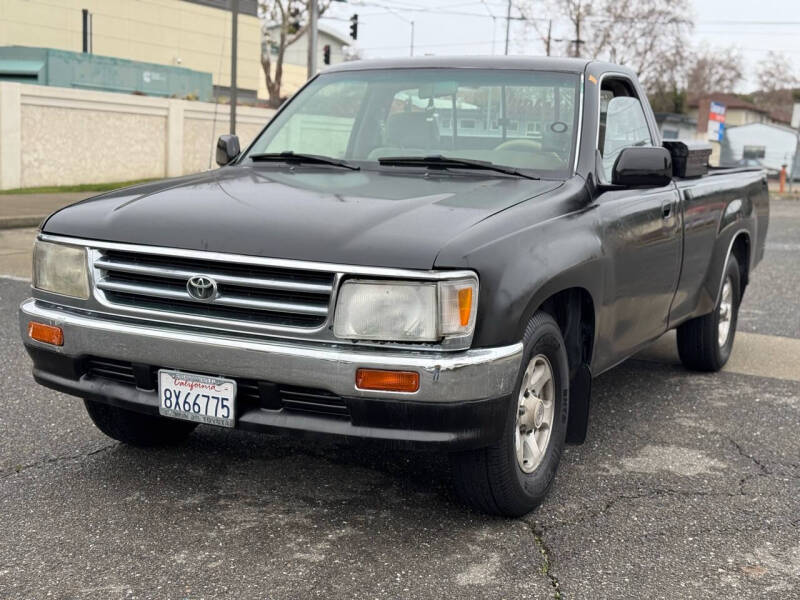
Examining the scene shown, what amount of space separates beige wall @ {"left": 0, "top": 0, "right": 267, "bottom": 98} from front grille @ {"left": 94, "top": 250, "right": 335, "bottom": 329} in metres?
34.6

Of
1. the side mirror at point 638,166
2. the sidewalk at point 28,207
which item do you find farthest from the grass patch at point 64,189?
the side mirror at point 638,166

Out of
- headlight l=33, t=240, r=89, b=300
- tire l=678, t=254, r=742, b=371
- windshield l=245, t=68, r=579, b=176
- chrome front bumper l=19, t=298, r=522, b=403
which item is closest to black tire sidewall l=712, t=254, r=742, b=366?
tire l=678, t=254, r=742, b=371

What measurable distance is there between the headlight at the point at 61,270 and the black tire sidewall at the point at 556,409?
1589mm

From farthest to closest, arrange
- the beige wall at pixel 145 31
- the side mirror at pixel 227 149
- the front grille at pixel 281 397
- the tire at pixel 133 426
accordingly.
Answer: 1. the beige wall at pixel 145 31
2. the side mirror at pixel 227 149
3. the tire at pixel 133 426
4. the front grille at pixel 281 397

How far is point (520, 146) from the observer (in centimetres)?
462

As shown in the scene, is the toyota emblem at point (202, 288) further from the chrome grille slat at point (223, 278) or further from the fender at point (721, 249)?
the fender at point (721, 249)

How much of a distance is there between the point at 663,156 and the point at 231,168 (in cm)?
194

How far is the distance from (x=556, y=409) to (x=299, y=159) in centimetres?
168

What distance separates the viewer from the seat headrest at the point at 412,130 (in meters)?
4.77

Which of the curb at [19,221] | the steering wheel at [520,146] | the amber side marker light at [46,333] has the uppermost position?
the steering wheel at [520,146]

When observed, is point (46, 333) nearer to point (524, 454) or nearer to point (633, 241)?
point (524, 454)

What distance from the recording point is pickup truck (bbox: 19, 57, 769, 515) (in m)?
3.34

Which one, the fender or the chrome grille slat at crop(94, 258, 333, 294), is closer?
the chrome grille slat at crop(94, 258, 333, 294)

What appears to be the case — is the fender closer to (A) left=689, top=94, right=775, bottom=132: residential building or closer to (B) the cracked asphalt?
(B) the cracked asphalt
